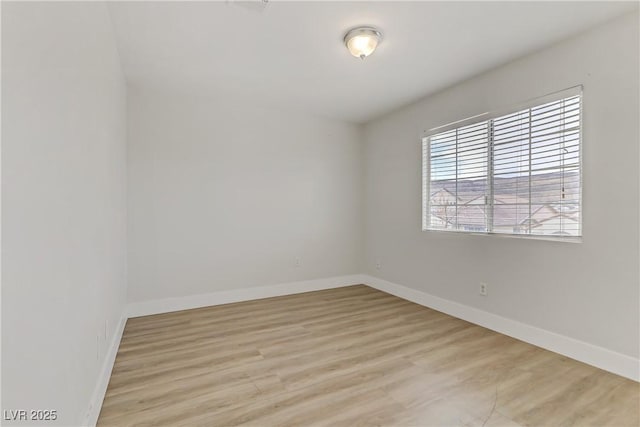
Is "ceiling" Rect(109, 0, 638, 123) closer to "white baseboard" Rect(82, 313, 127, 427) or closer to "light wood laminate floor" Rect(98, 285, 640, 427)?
"white baseboard" Rect(82, 313, 127, 427)

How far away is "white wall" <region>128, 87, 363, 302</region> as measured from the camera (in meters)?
3.51

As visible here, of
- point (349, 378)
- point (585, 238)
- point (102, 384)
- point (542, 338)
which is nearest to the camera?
point (102, 384)

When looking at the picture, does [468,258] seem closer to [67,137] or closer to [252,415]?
[252,415]

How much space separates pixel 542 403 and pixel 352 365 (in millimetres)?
1206

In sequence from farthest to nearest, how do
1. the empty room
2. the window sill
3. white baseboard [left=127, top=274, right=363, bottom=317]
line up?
white baseboard [left=127, top=274, right=363, bottom=317] < the window sill < the empty room

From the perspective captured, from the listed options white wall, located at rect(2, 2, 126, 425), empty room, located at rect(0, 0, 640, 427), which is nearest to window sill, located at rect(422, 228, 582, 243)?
empty room, located at rect(0, 0, 640, 427)

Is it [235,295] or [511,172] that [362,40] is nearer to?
[511,172]

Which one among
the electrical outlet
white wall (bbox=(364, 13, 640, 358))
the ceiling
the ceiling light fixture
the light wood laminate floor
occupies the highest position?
the ceiling

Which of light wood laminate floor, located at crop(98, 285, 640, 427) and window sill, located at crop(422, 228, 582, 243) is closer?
light wood laminate floor, located at crop(98, 285, 640, 427)

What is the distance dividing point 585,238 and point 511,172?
0.82 meters

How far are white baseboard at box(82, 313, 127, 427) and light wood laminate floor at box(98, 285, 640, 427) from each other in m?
0.06

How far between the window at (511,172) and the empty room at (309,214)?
21 millimetres

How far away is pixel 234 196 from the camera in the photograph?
3992 mm

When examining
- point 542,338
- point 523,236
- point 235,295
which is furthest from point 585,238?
point 235,295
